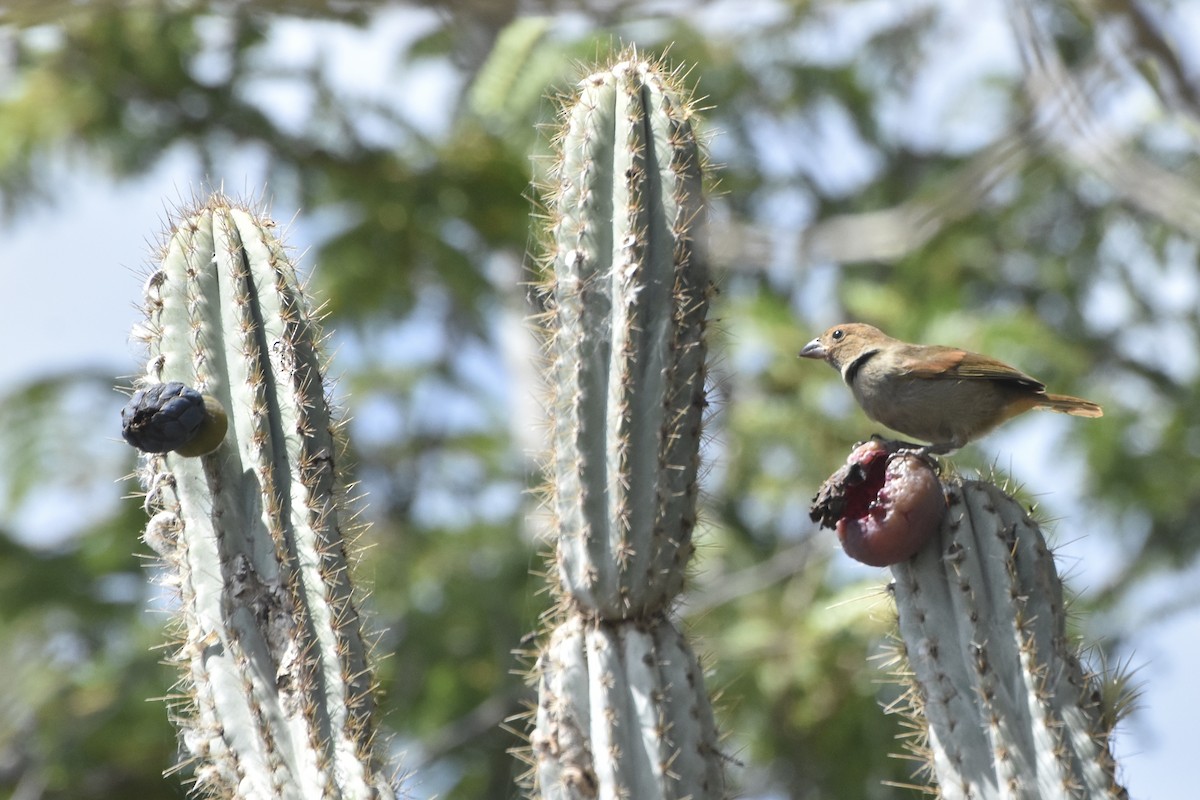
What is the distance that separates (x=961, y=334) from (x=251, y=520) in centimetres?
469

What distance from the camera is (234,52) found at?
8180 millimetres

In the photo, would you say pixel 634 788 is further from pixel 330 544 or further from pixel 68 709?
pixel 68 709

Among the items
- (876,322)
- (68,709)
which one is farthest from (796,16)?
(68,709)

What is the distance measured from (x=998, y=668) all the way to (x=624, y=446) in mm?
779

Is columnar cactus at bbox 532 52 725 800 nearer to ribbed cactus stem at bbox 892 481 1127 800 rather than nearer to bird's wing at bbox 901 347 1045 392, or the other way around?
ribbed cactus stem at bbox 892 481 1127 800

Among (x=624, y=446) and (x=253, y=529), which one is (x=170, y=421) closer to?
(x=253, y=529)

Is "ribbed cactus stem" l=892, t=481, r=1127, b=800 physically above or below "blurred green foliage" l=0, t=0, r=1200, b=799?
below

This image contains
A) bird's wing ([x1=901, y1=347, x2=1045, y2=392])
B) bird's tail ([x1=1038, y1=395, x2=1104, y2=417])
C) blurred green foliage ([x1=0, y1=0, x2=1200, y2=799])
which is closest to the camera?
bird's wing ([x1=901, y1=347, x2=1045, y2=392])

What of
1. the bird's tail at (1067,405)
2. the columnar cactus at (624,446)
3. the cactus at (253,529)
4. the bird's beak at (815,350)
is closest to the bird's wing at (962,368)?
the bird's tail at (1067,405)

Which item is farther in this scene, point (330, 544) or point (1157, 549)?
point (1157, 549)

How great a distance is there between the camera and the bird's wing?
375cm

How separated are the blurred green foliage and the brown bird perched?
160 centimetres

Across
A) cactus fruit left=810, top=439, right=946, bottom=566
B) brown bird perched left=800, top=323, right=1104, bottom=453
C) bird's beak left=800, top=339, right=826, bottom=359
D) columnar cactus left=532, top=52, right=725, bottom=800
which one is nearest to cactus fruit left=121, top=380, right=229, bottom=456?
columnar cactus left=532, top=52, right=725, bottom=800

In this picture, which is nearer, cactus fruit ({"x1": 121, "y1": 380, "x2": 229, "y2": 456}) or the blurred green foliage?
cactus fruit ({"x1": 121, "y1": 380, "x2": 229, "y2": 456})
